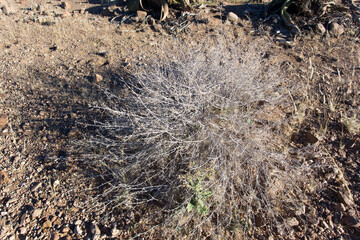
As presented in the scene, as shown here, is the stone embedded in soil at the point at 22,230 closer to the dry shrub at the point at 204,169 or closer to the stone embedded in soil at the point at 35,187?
the stone embedded in soil at the point at 35,187

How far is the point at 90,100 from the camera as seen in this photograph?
2.76m

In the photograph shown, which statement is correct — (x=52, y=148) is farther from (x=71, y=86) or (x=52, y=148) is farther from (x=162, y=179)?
(x=162, y=179)

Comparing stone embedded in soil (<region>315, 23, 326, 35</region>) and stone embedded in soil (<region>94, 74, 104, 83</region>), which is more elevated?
stone embedded in soil (<region>315, 23, 326, 35</region>)

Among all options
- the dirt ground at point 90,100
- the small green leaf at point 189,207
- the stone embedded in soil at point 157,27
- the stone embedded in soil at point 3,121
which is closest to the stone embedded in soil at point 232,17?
the dirt ground at point 90,100

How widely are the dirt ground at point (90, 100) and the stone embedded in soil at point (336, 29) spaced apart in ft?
0.18

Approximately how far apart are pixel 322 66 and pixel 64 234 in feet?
10.3

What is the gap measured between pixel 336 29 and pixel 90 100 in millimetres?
3240

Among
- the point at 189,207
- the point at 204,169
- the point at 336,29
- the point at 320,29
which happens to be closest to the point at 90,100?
the point at 204,169

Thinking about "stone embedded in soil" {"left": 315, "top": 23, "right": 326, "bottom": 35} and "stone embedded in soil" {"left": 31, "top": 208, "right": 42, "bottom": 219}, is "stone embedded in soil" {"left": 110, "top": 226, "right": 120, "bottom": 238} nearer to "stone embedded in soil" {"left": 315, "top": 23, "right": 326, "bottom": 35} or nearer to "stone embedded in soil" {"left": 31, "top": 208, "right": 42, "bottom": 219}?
"stone embedded in soil" {"left": 31, "top": 208, "right": 42, "bottom": 219}

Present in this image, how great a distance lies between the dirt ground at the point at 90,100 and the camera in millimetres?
1894

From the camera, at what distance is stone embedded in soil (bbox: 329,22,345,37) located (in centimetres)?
349

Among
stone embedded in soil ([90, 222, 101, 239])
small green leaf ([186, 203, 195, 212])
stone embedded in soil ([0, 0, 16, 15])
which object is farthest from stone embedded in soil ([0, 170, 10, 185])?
stone embedded in soil ([0, 0, 16, 15])

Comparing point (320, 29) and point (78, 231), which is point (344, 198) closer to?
point (78, 231)

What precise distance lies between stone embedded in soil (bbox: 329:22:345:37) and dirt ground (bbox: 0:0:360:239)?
0.05m
